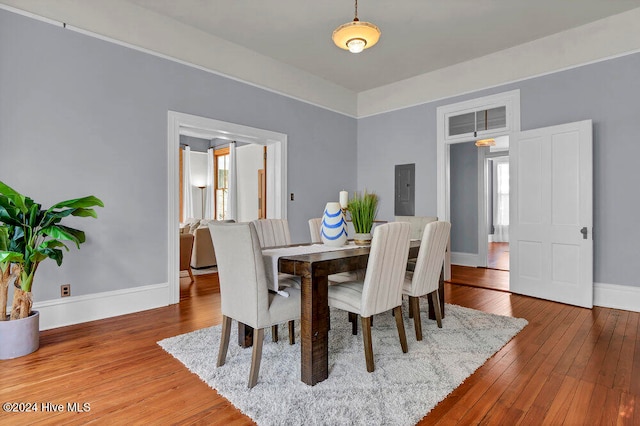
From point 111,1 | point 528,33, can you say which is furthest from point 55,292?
point 528,33

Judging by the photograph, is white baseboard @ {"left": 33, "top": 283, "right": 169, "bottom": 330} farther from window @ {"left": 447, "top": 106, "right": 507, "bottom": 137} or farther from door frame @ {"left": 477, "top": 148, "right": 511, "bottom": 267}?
door frame @ {"left": 477, "top": 148, "right": 511, "bottom": 267}

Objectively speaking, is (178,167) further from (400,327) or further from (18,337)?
(400,327)

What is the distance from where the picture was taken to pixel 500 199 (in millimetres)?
10656

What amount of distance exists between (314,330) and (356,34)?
Result: 91.0 inches

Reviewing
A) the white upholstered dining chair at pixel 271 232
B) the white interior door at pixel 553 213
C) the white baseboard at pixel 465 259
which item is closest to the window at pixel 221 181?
the white baseboard at pixel 465 259

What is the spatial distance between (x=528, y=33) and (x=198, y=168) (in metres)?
7.59

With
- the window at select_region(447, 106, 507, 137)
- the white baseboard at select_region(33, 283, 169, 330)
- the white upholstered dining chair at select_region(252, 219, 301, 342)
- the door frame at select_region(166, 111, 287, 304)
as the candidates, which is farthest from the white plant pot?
the window at select_region(447, 106, 507, 137)

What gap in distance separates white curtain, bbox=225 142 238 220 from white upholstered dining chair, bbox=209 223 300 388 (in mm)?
5836

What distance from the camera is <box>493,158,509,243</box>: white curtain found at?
1030 cm

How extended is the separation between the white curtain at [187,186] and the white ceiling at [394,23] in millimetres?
4683

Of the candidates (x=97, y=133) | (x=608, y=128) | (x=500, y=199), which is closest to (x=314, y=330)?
(x=97, y=133)

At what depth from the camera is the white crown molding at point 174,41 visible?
3.20 metres

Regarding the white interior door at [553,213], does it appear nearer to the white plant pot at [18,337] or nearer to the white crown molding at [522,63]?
the white crown molding at [522,63]

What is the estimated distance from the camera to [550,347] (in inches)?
106
